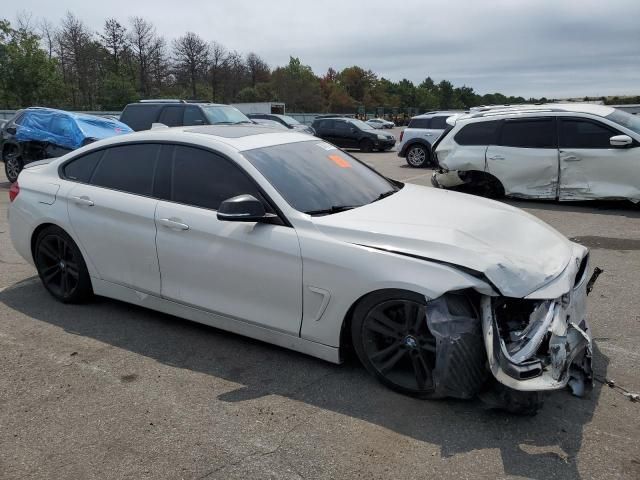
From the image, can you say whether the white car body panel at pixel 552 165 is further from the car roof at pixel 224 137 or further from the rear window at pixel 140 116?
the rear window at pixel 140 116

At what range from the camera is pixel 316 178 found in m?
4.09

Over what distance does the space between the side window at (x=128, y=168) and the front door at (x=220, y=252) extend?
200 mm

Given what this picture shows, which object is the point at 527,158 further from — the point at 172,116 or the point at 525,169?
the point at 172,116

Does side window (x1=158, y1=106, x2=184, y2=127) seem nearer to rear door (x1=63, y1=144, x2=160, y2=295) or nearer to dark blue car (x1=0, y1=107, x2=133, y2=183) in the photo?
dark blue car (x1=0, y1=107, x2=133, y2=183)

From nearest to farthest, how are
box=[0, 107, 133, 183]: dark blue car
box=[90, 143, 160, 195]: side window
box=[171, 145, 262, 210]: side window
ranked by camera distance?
box=[171, 145, 262, 210]: side window, box=[90, 143, 160, 195]: side window, box=[0, 107, 133, 183]: dark blue car

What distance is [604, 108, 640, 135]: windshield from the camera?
923 cm

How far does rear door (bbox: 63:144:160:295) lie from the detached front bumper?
2517mm

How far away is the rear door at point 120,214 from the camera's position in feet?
14.0

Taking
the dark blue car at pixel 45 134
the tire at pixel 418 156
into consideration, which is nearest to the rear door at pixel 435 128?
the tire at pixel 418 156

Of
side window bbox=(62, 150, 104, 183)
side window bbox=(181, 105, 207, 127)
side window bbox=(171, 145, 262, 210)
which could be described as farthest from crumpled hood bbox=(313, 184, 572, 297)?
side window bbox=(181, 105, 207, 127)

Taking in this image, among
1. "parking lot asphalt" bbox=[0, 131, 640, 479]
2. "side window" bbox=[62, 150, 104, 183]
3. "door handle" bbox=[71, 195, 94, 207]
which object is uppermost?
"side window" bbox=[62, 150, 104, 183]

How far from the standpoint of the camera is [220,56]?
7262cm

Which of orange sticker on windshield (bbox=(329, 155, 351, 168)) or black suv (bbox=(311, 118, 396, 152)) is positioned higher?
orange sticker on windshield (bbox=(329, 155, 351, 168))

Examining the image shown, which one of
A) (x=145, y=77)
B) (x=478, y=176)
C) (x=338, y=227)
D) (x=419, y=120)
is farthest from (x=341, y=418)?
(x=145, y=77)
